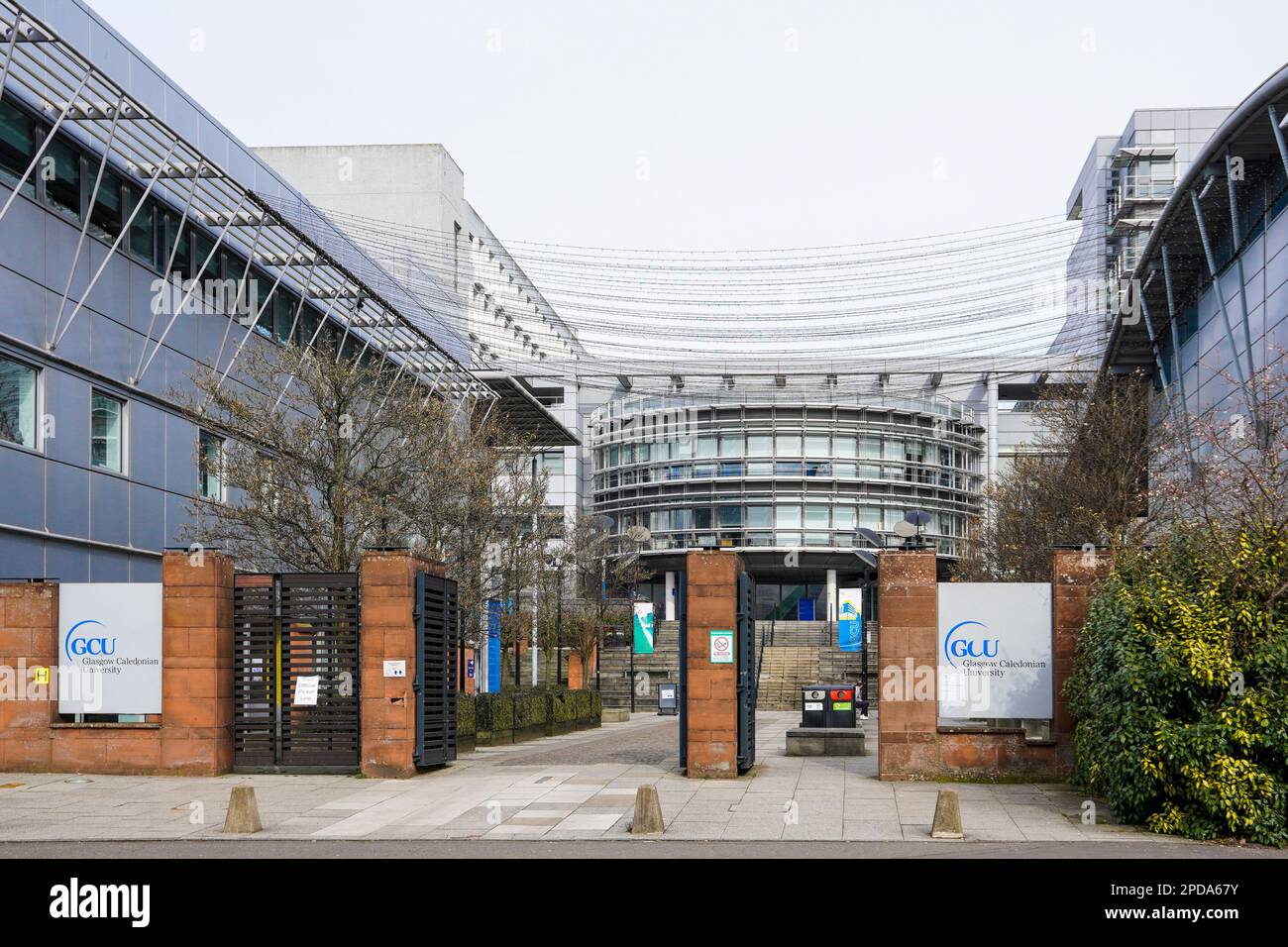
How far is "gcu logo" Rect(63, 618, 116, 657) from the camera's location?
22.2 metres

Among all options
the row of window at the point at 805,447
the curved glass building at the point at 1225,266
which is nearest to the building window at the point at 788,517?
the row of window at the point at 805,447

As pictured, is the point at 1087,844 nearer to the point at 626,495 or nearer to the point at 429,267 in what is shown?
the point at 429,267

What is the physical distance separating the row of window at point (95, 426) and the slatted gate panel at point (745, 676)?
12.7 m

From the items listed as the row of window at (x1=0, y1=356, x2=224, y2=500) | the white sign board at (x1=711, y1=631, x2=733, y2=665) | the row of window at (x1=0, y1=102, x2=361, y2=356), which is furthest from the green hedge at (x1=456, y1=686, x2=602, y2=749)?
the row of window at (x1=0, y1=102, x2=361, y2=356)

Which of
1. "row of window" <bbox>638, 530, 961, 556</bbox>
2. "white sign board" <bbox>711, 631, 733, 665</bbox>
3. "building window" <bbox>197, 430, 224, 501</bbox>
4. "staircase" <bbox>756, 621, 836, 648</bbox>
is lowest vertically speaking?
"staircase" <bbox>756, 621, 836, 648</bbox>

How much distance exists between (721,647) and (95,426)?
1602 cm

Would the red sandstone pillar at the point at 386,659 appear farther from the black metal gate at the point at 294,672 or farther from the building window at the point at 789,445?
→ the building window at the point at 789,445

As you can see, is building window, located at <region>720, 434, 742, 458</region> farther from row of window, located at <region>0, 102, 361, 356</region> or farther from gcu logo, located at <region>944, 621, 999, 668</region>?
gcu logo, located at <region>944, 621, 999, 668</region>

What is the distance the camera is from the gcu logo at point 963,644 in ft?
68.5

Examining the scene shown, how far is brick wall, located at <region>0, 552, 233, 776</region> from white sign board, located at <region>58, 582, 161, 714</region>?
0.21 metres

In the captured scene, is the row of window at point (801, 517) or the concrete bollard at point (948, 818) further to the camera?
the row of window at point (801, 517)

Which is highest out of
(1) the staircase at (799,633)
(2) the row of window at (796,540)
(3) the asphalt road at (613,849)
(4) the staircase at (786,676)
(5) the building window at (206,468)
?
(5) the building window at (206,468)

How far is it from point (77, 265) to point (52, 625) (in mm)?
9906

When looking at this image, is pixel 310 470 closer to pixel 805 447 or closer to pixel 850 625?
pixel 850 625
